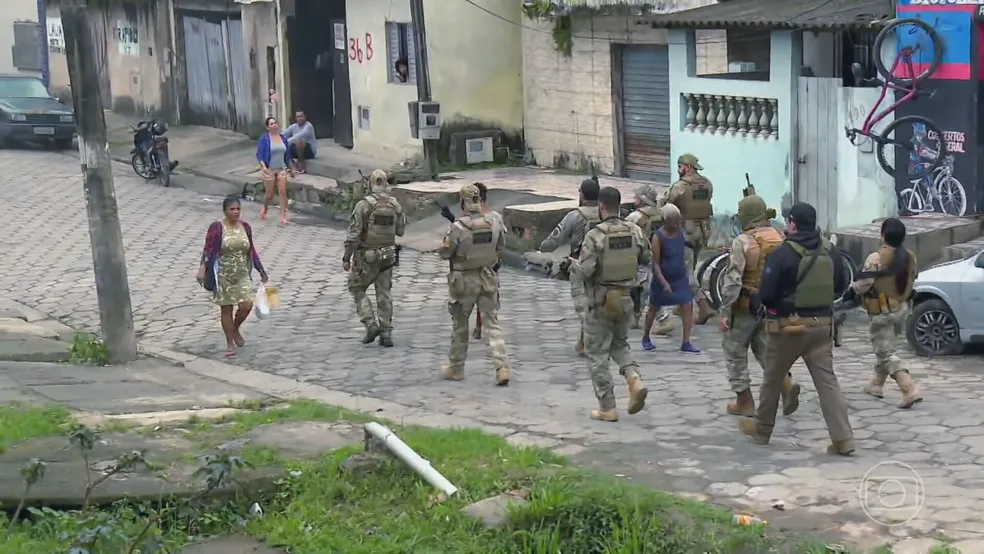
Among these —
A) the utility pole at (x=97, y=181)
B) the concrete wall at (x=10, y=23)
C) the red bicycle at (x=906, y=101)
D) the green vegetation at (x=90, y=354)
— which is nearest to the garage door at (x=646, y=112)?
the red bicycle at (x=906, y=101)

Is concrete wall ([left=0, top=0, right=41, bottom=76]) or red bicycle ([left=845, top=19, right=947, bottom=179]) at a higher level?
concrete wall ([left=0, top=0, right=41, bottom=76])

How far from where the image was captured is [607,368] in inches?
395

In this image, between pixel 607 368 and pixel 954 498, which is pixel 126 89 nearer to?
pixel 607 368

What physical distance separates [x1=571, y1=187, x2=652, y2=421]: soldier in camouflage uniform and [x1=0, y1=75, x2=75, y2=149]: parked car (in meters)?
21.5

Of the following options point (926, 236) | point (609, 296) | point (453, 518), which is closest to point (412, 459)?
point (453, 518)

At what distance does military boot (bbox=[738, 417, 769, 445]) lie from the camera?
9.17 meters

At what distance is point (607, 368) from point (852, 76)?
7163 millimetres

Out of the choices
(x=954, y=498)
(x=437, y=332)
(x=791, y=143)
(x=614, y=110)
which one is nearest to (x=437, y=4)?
(x=614, y=110)

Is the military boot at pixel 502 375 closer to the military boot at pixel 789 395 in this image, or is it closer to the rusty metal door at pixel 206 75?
the military boot at pixel 789 395

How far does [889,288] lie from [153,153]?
17.5 m

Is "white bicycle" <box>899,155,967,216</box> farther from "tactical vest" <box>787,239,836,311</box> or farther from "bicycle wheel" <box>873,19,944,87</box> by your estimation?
"tactical vest" <box>787,239,836,311</box>

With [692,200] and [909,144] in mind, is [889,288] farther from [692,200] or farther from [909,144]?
[909,144]

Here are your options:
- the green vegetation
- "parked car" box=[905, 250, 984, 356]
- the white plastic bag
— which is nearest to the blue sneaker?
"parked car" box=[905, 250, 984, 356]

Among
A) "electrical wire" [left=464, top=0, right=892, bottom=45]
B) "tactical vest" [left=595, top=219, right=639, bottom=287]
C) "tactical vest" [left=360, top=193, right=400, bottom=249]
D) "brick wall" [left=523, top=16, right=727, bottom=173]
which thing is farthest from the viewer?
"brick wall" [left=523, top=16, right=727, bottom=173]
